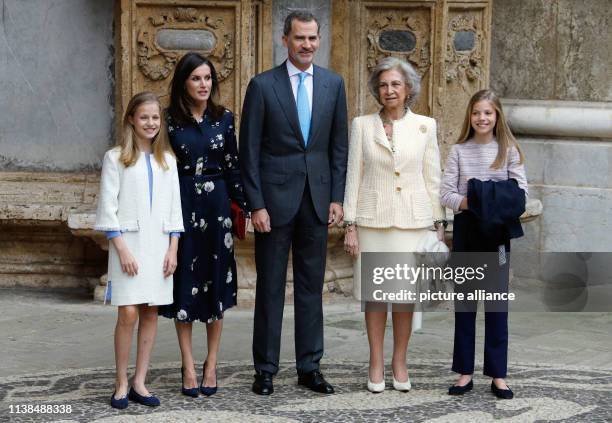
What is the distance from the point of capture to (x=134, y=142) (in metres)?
6.11

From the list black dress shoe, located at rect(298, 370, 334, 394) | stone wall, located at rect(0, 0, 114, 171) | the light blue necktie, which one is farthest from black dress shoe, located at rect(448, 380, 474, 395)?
stone wall, located at rect(0, 0, 114, 171)

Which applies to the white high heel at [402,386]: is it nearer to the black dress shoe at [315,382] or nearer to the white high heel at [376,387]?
the white high heel at [376,387]

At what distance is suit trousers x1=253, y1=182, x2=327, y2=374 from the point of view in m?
6.46

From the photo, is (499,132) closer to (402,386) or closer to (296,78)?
(296,78)

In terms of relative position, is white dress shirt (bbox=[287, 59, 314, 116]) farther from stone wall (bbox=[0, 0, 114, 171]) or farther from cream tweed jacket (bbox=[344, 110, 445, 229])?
stone wall (bbox=[0, 0, 114, 171])

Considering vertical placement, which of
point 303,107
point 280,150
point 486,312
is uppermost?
point 303,107

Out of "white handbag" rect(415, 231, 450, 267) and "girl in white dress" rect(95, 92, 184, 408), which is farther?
"white handbag" rect(415, 231, 450, 267)

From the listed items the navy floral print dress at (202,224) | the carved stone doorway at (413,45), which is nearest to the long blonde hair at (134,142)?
the navy floral print dress at (202,224)

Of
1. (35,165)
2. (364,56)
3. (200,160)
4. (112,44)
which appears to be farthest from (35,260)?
(200,160)

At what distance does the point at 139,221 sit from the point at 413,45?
3474 millimetres

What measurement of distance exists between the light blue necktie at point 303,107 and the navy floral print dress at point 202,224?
38 centimetres

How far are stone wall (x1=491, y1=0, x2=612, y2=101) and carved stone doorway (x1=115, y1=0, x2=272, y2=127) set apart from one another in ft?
7.53

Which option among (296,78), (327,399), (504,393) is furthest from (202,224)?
(504,393)

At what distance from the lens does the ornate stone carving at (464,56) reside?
8.99 m
